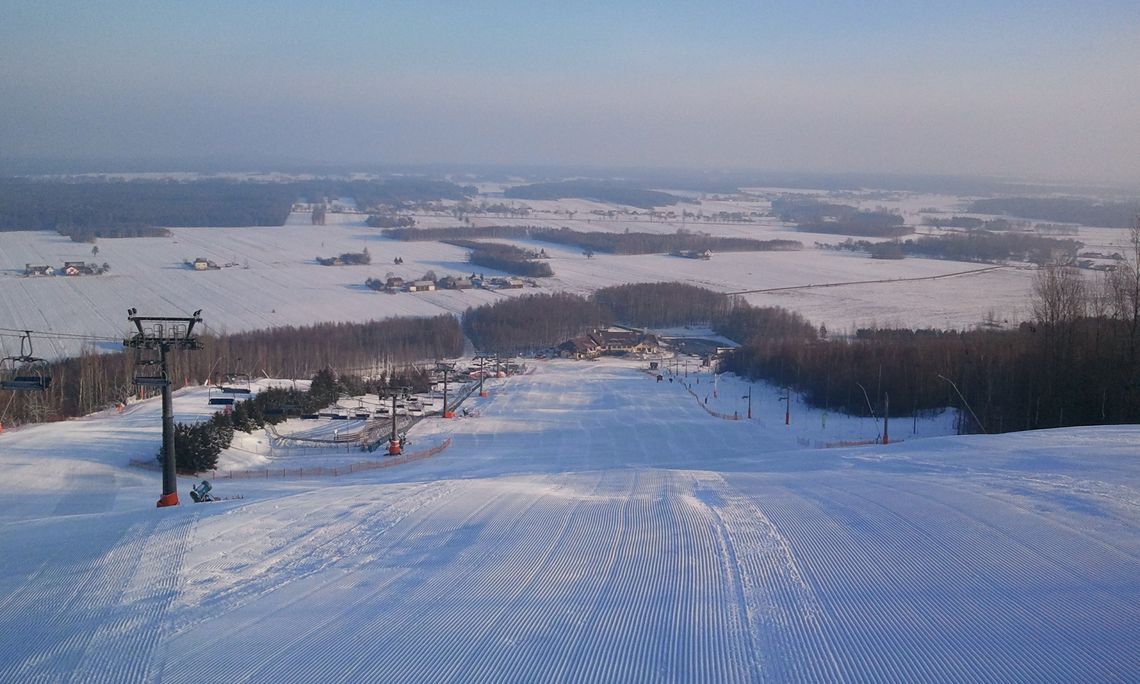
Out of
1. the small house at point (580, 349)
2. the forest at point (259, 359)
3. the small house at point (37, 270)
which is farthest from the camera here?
the small house at point (580, 349)

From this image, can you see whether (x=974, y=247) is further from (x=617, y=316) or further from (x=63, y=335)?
(x=63, y=335)

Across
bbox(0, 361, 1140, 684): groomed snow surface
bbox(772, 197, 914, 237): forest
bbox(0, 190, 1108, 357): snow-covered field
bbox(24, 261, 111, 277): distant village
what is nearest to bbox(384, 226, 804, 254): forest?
bbox(0, 190, 1108, 357): snow-covered field

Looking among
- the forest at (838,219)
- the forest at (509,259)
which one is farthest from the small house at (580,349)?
the forest at (838,219)

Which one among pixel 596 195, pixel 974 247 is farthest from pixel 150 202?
pixel 596 195

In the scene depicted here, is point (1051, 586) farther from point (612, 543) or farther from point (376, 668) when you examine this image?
point (376, 668)

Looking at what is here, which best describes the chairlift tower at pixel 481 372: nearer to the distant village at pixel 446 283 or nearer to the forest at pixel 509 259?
the distant village at pixel 446 283

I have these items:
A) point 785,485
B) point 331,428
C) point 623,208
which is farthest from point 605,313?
point 623,208
